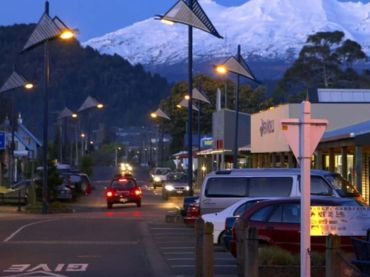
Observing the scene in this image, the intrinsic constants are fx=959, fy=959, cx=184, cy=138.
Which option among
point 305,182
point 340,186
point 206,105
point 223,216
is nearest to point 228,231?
point 223,216

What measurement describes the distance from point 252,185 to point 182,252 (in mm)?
4300

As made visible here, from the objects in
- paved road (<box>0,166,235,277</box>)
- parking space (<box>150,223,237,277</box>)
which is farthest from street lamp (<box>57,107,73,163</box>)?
parking space (<box>150,223,237,277</box>)

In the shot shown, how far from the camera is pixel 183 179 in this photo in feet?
209

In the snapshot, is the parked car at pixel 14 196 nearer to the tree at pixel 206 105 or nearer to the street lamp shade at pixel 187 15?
the street lamp shade at pixel 187 15

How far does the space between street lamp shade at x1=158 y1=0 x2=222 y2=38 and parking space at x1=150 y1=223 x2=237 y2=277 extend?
7747 millimetres

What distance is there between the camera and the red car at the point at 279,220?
1848 cm

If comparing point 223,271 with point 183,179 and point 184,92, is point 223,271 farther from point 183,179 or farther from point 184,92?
point 184,92

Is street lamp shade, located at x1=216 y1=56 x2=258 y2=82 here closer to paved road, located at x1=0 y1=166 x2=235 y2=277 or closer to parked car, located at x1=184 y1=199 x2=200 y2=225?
paved road, located at x1=0 y1=166 x2=235 y2=277

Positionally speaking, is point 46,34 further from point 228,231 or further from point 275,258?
point 275,258

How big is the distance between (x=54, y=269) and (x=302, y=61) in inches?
3113

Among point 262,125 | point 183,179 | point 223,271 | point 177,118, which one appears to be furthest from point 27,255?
point 177,118

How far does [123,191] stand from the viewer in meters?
51.8

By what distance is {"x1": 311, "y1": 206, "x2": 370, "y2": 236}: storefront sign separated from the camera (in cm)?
1358

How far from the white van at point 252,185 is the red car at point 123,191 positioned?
2382 centimetres
